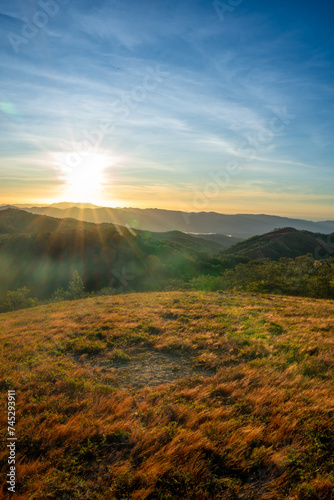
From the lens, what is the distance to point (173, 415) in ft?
21.8

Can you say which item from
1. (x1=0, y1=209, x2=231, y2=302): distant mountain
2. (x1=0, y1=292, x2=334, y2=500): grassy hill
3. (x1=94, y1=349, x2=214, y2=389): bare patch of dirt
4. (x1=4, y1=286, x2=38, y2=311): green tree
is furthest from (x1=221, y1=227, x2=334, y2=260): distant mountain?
(x1=94, y1=349, x2=214, y2=389): bare patch of dirt

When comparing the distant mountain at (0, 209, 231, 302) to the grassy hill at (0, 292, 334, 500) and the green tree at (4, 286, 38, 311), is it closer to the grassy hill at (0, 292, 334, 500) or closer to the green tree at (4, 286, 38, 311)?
the green tree at (4, 286, 38, 311)

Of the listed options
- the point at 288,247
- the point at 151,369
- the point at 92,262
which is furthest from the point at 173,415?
the point at 288,247

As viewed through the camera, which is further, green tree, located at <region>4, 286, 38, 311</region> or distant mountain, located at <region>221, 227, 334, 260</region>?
distant mountain, located at <region>221, 227, 334, 260</region>

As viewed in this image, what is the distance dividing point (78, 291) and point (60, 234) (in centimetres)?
4209

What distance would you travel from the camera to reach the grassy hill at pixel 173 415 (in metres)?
4.66

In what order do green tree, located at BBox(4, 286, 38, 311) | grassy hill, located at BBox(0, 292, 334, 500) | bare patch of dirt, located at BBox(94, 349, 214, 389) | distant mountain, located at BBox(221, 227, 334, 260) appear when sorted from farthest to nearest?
1. distant mountain, located at BBox(221, 227, 334, 260)
2. green tree, located at BBox(4, 286, 38, 311)
3. bare patch of dirt, located at BBox(94, 349, 214, 389)
4. grassy hill, located at BBox(0, 292, 334, 500)

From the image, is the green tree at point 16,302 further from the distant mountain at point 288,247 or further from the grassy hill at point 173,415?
the distant mountain at point 288,247

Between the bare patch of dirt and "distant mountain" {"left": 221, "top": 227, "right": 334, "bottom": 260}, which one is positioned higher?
"distant mountain" {"left": 221, "top": 227, "right": 334, "bottom": 260}

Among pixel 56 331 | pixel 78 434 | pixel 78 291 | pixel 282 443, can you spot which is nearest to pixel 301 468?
pixel 282 443

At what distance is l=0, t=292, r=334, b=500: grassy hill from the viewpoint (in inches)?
183

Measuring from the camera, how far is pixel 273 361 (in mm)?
9805

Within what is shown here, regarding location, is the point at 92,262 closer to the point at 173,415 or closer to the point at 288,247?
the point at 173,415

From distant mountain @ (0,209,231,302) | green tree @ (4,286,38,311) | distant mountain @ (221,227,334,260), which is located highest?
distant mountain @ (221,227,334,260)
